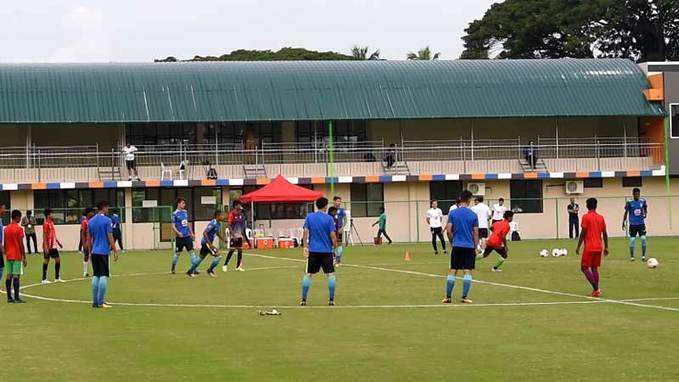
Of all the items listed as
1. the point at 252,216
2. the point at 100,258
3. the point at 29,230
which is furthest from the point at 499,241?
the point at 29,230

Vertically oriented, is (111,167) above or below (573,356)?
above

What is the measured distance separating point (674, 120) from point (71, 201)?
30.0m

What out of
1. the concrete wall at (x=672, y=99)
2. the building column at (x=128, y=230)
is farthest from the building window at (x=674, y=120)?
the building column at (x=128, y=230)

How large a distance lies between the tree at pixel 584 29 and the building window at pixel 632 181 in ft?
81.2

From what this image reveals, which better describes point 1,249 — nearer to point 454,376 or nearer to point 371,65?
point 454,376

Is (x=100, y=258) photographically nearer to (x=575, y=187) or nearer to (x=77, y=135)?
(x=77, y=135)

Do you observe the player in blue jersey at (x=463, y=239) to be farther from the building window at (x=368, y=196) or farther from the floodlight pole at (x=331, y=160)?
the building window at (x=368, y=196)

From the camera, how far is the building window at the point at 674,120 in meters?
63.7

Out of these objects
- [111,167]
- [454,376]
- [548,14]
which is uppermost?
[548,14]

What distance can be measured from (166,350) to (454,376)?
432 cm

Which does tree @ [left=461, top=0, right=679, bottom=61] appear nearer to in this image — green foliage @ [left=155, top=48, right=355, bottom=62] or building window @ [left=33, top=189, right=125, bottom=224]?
green foliage @ [left=155, top=48, right=355, bottom=62]

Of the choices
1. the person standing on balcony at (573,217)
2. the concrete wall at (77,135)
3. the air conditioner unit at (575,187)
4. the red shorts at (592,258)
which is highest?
the concrete wall at (77,135)

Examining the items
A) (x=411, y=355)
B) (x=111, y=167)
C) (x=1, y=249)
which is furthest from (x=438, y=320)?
(x=111, y=167)

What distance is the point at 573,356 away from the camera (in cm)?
1557
